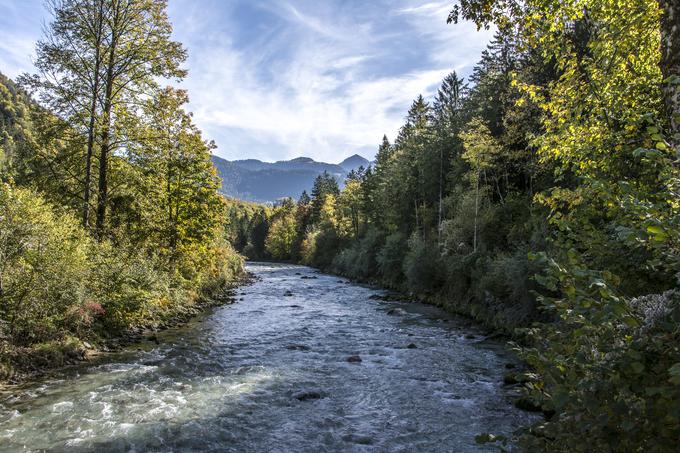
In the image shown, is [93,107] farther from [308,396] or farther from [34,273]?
[308,396]

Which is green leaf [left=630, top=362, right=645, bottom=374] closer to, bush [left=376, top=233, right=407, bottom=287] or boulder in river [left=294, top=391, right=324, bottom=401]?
boulder in river [left=294, top=391, right=324, bottom=401]

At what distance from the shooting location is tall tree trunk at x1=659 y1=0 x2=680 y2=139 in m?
4.35

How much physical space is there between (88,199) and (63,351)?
7.77 meters

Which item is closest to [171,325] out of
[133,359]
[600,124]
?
[133,359]

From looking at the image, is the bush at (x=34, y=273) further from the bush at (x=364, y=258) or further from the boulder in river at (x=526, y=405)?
the bush at (x=364, y=258)

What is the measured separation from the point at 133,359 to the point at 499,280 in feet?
54.1

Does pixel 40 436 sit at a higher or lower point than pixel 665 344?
lower

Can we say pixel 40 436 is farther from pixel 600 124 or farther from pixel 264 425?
pixel 600 124

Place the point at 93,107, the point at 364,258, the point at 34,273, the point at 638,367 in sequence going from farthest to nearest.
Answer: the point at 364,258
the point at 93,107
the point at 34,273
the point at 638,367

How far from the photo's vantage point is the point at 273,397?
1026 centimetres

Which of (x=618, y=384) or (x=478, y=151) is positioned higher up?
(x=478, y=151)

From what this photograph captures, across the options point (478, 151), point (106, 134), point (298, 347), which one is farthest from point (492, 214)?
point (106, 134)

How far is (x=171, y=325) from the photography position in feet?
60.5

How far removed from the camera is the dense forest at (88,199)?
36.3ft
